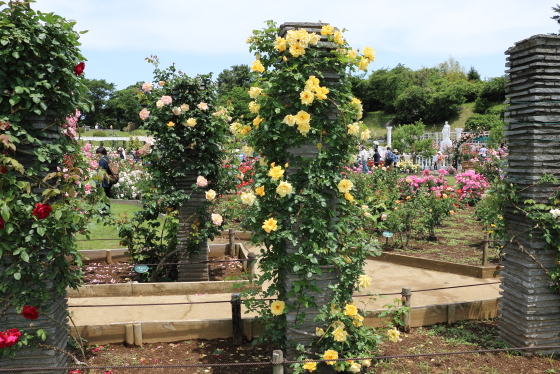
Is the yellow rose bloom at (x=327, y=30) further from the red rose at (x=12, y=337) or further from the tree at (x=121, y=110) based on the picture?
the tree at (x=121, y=110)

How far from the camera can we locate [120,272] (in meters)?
7.77

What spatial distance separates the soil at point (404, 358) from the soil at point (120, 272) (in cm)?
237

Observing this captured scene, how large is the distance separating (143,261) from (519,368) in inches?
221

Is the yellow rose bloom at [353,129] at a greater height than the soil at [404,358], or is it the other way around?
the yellow rose bloom at [353,129]

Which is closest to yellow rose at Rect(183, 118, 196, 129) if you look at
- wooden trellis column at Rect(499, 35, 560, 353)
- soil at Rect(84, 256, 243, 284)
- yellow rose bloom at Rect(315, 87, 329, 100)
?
soil at Rect(84, 256, 243, 284)

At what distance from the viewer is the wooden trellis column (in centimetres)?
441

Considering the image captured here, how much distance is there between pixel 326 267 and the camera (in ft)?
13.9

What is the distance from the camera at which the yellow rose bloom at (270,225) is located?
3.93 metres

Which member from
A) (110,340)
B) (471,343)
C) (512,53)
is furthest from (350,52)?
(110,340)

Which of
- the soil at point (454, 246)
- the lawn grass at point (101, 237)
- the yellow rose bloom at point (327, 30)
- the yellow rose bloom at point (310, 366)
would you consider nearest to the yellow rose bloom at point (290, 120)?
the yellow rose bloom at point (327, 30)

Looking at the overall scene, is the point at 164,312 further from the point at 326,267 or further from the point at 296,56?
the point at 296,56

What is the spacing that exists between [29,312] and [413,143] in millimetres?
32840

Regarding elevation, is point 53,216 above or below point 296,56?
below

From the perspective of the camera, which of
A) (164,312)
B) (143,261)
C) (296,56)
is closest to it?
(296,56)
